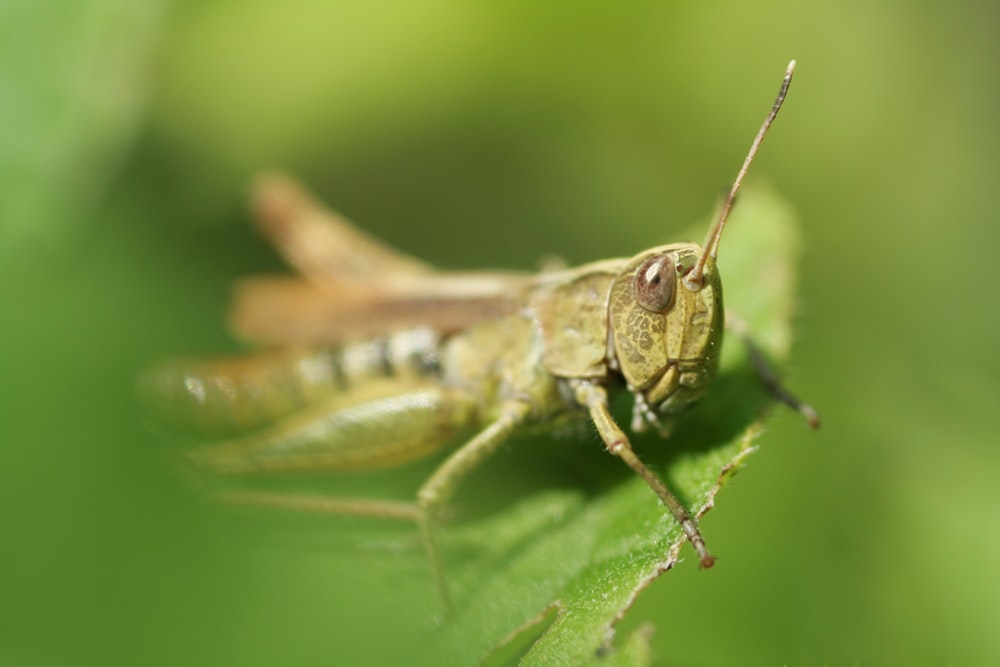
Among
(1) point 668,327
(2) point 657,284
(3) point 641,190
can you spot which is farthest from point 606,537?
(3) point 641,190

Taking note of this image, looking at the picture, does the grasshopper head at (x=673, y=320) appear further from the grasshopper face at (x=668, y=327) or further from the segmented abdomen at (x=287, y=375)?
the segmented abdomen at (x=287, y=375)

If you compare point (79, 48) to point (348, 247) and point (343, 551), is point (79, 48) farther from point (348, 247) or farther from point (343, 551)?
point (343, 551)

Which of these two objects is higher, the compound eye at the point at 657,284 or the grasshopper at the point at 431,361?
the compound eye at the point at 657,284

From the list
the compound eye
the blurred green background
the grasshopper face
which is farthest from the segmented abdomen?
the compound eye

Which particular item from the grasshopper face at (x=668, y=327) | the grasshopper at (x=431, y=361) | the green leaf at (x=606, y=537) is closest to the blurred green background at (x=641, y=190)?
the green leaf at (x=606, y=537)

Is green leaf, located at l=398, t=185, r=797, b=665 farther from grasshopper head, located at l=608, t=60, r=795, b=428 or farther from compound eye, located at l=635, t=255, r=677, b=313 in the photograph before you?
compound eye, located at l=635, t=255, r=677, b=313

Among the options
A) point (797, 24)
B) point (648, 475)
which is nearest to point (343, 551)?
point (648, 475)

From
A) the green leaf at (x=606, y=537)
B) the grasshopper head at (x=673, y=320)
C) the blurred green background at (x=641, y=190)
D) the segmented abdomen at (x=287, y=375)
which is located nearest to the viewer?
the green leaf at (x=606, y=537)
